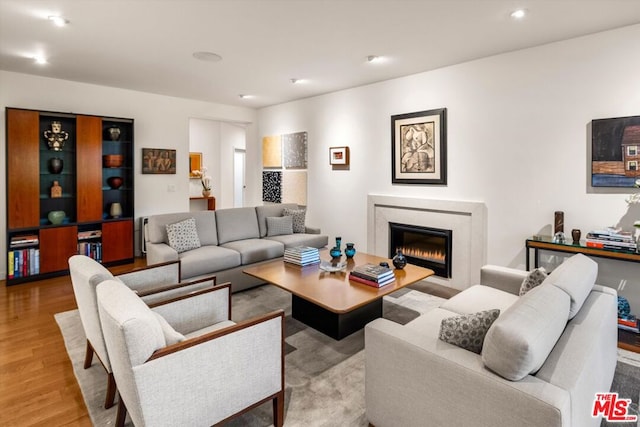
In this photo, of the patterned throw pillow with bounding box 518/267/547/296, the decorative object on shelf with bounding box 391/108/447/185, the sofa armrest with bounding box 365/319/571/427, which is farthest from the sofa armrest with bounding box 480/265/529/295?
the decorative object on shelf with bounding box 391/108/447/185

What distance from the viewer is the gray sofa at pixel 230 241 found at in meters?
3.90

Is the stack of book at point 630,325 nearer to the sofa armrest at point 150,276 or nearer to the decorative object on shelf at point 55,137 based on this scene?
the sofa armrest at point 150,276

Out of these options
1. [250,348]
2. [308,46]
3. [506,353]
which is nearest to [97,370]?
[250,348]

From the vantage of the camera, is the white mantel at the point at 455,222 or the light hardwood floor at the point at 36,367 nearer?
the light hardwood floor at the point at 36,367

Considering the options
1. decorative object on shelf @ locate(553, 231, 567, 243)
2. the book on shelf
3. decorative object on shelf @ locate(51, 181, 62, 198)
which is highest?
decorative object on shelf @ locate(51, 181, 62, 198)

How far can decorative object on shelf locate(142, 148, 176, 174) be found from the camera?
227 inches

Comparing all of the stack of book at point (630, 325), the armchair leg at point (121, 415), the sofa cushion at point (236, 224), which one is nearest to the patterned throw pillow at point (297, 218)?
the sofa cushion at point (236, 224)

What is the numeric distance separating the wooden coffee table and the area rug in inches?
4.1

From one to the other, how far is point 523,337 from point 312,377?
1.53 m

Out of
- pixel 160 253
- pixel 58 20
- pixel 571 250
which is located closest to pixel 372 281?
pixel 571 250

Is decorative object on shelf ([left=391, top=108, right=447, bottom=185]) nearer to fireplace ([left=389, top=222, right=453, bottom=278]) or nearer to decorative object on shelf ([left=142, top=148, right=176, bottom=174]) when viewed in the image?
fireplace ([left=389, top=222, right=453, bottom=278])

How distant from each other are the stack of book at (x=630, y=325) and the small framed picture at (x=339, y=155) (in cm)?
365

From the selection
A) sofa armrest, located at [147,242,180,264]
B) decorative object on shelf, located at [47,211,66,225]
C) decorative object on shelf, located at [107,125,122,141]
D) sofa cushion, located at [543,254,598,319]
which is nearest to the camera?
sofa cushion, located at [543,254,598,319]

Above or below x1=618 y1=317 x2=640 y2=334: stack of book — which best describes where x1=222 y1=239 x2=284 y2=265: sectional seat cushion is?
above
